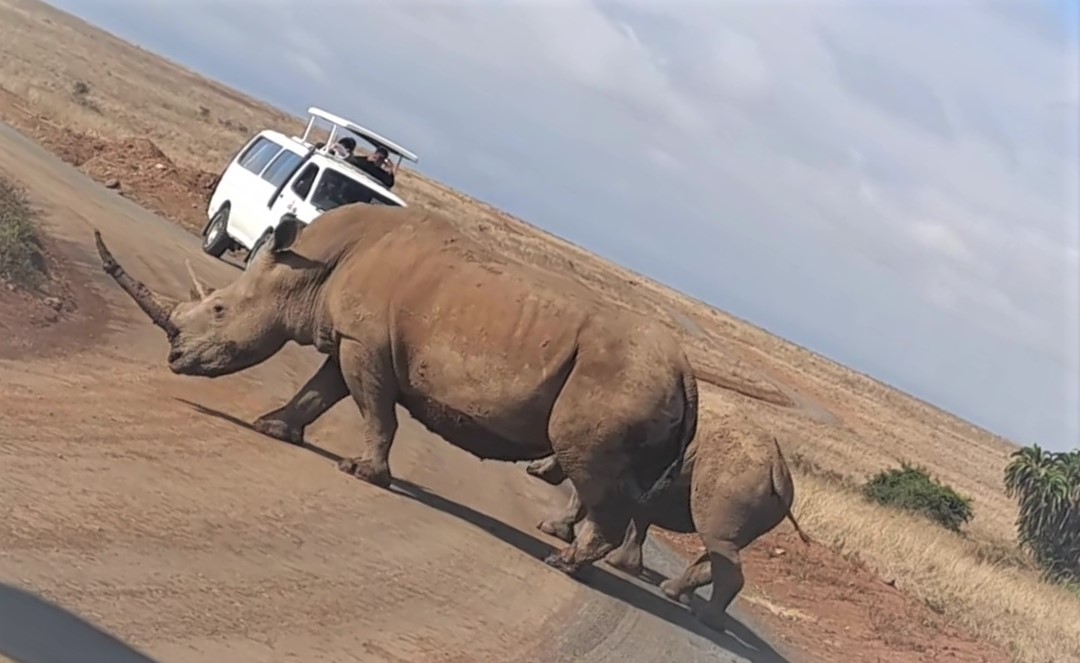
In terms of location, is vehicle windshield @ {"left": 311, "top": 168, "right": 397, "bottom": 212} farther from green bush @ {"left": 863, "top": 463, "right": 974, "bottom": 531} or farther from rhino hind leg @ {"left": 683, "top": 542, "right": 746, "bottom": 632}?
green bush @ {"left": 863, "top": 463, "right": 974, "bottom": 531}

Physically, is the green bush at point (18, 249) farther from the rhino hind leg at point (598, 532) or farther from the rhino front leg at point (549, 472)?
the rhino hind leg at point (598, 532)

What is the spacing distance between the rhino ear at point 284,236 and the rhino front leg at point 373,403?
4.43 ft

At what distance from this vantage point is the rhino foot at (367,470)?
11.9 metres

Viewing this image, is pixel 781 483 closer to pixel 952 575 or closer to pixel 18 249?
pixel 18 249

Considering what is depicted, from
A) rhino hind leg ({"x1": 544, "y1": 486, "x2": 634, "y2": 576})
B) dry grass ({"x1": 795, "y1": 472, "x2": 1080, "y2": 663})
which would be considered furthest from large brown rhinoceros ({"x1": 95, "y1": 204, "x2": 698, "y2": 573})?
dry grass ({"x1": 795, "y1": 472, "x2": 1080, "y2": 663})

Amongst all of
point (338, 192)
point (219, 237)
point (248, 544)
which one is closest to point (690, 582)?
point (248, 544)

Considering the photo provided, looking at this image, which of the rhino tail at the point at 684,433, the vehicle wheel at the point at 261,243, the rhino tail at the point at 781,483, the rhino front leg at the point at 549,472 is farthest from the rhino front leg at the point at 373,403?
the rhino tail at the point at 781,483

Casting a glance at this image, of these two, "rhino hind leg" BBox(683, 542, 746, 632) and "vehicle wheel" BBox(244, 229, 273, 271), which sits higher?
"vehicle wheel" BBox(244, 229, 273, 271)

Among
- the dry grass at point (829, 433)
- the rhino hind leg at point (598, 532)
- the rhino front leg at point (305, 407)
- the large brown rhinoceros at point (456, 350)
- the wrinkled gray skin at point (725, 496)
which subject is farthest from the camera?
the dry grass at point (829, 433)

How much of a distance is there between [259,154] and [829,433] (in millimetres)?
29446

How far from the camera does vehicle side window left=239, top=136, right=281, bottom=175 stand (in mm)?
23656

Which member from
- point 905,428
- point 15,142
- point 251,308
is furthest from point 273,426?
point 905,428

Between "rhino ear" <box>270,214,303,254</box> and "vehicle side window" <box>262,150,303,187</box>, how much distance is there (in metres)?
9.91

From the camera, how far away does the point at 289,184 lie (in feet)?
73.7
